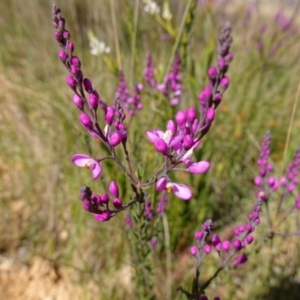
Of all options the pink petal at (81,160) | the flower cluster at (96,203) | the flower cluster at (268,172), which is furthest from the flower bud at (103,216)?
the flower cluster at (268,172)

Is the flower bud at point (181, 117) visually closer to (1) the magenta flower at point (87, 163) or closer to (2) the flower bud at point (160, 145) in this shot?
(2) the flower bud at point (160, 145)

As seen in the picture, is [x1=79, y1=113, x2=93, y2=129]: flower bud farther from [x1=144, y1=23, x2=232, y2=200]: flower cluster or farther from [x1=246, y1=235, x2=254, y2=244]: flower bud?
[x1=246, y1=235, x2=254, y2=244]: flower bud

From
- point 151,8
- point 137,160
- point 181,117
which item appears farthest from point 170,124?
point 151,8

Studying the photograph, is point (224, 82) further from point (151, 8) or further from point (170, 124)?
point (151, 8)

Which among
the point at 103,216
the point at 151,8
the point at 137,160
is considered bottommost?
the point at 103,216

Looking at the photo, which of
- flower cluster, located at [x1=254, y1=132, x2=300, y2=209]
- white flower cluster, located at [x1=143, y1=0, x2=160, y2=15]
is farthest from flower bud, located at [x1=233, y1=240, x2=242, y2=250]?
white flower cluster, located at [x1=143, y1=0, x2=160, y2=15]

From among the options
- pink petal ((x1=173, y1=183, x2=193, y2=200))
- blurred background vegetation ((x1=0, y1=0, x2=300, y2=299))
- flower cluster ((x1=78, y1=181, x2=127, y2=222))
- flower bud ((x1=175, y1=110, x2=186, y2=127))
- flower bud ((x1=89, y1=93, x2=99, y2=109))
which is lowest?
flower cluster ((x1=78, y1=181, x2=127, y2=222))

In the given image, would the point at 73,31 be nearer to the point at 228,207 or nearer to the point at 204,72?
the point at 204,72

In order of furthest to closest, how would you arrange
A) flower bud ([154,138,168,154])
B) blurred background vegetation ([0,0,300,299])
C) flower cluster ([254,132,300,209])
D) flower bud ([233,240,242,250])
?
blurred background vegetation ([0,0,300,299])
flower cluster ([254,132,300,209])
flower bud ([233,240,242,250])
flower bud ([154,138,168,154])


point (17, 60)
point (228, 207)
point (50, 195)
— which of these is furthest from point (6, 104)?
point (228, 207)
